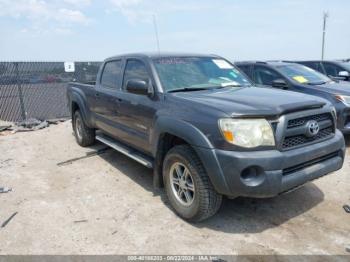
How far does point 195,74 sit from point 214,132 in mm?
1453

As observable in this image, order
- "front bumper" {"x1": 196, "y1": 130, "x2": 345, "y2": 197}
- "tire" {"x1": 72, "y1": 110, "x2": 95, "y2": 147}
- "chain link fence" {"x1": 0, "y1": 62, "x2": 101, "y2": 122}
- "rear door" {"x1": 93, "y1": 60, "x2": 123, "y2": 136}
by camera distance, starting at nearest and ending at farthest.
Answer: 1. "front bumper" {"x1": 196, "y1": 130, "x2": 345, "y2": 197}
2. "rear door" {"x1": 93, "y1": 60, "x2": 123, "y2": 136}
3. "tire" {"x1": 72, "y1": 110, "x2": 95, "y2": 147}
4. "chain link fence" {"x1": 0, "y1": 62, "x2": 101, "y2": 122}

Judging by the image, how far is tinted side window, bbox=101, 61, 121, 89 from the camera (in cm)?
533

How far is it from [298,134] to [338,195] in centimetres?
155

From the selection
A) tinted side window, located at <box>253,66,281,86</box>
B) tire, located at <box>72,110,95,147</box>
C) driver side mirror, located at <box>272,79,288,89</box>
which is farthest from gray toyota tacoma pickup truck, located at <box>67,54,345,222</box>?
tinted side window, located at <box>253,66,281,86</box>

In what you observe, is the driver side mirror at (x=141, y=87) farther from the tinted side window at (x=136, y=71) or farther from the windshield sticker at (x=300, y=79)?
the windshield sticker at (x=300, y=79)

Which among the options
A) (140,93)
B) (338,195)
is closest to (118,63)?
(140,93)

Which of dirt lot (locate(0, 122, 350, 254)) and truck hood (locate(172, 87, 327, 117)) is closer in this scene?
truck hood (locate(172, 87, 327, 117))

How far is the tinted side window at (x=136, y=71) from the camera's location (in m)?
4.52

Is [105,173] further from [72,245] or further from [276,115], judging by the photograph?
[276,115]

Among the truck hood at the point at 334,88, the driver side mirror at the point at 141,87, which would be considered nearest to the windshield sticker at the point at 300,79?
the truck hood at the point at 334,88

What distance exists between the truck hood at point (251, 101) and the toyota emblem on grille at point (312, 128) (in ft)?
0.54

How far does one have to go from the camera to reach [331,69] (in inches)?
407

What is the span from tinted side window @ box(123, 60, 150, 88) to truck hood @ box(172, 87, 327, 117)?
0.77 m

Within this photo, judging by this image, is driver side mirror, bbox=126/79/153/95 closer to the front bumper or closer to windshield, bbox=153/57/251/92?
windshield, bbox=153/57/251/92
